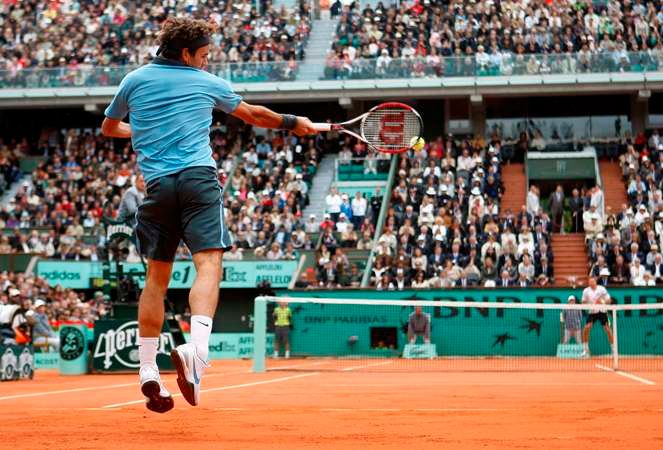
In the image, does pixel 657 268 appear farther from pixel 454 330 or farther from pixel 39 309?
pixel 39 309

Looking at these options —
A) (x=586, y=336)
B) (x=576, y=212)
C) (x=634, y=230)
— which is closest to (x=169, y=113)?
(x=586, y=336)

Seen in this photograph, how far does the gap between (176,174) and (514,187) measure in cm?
2983

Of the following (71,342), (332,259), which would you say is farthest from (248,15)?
(71,342)

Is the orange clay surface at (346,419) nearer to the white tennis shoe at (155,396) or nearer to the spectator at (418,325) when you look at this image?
the white tennis shoe at (155,396)

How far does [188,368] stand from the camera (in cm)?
608

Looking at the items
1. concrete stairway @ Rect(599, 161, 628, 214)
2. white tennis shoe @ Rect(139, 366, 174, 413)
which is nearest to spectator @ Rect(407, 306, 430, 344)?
concrete stairway @ Rect(599, 161, 628, 214)

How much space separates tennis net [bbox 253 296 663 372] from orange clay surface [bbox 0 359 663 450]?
37.3 ft

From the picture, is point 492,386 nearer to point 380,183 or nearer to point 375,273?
point 375,273

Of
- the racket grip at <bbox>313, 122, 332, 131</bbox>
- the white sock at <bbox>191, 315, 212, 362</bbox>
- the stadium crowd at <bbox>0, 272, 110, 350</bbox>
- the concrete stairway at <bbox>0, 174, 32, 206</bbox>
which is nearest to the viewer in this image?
the white sock at <bbox>191, 315, 212, 362</bbox>

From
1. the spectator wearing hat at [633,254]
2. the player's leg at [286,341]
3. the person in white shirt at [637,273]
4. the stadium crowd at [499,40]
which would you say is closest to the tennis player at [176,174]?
the player's leg at [286,341]

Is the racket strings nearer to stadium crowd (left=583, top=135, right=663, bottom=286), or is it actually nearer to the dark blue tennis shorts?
the dark blue tennis shorts

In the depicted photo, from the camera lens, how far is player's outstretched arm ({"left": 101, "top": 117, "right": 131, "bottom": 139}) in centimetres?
696

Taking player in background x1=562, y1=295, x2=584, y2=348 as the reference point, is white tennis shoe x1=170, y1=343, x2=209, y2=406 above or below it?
above

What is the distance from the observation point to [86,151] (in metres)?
40.4
